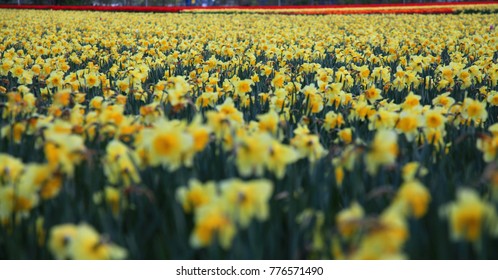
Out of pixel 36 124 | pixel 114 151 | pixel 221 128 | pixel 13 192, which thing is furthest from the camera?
pixel 36 124

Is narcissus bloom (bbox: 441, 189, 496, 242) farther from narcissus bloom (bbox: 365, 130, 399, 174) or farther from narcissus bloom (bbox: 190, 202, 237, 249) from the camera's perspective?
narcissus bloom (bbox: 190, 202, 237, 249)

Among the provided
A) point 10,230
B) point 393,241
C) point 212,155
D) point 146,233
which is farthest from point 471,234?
point 10,230

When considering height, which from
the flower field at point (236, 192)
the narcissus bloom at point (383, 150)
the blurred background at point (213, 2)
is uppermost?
the blurred background at point (213, 2)

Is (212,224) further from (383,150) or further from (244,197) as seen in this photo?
(383,150)

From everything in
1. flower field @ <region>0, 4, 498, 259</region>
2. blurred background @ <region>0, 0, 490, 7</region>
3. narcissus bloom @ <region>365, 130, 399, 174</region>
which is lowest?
flower field @ <region>0, 4, 498, 259</region>

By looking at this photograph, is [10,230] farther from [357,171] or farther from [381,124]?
[381,124]

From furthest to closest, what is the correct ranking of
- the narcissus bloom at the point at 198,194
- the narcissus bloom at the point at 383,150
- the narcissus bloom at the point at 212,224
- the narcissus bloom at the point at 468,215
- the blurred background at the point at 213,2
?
the blurred background at the point at 213,2 → the narcissus bloom at the point at 383,150 → the narcissus bloom at the point at 198,194 → the narcissus bloom at the point at 212,224 → the narcissus bloom at the point at 468,215

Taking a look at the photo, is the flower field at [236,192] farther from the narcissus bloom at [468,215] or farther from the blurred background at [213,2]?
the blurred background at [213,2]

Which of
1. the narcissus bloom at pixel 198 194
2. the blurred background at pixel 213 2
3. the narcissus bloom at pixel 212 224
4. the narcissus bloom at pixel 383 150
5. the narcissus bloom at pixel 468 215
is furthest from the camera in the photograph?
the blurred background at pixel 213 2

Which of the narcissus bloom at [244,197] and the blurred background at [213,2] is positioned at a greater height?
the blurred background at [213,2]

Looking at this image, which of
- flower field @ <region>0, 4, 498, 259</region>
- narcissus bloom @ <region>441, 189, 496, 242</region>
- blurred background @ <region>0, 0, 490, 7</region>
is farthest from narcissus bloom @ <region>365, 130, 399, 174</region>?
blurred background @ <region>0, 0, 490, 7</region>

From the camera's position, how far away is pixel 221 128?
171cm

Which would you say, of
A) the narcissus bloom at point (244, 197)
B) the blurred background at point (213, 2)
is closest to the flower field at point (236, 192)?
the narcissus bloom at point (244, 197)

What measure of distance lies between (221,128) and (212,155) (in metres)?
0.22
